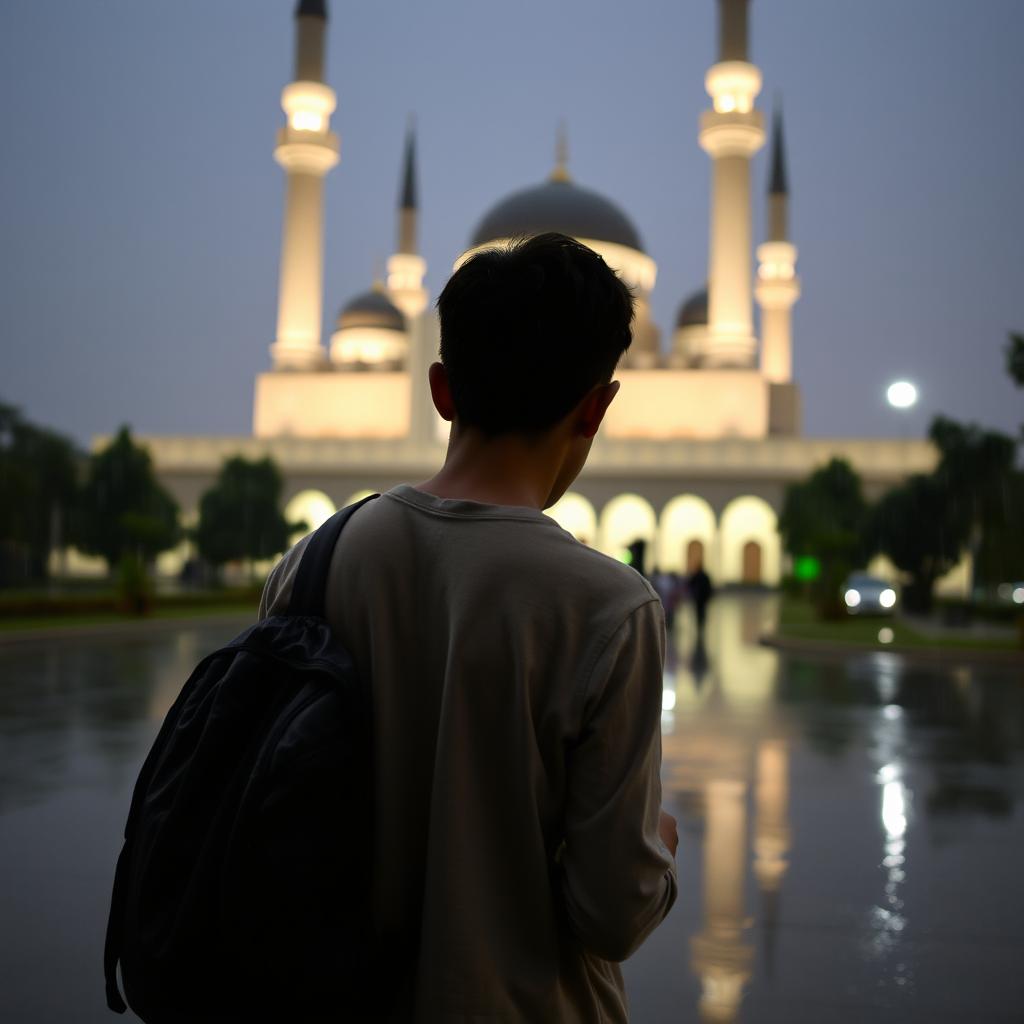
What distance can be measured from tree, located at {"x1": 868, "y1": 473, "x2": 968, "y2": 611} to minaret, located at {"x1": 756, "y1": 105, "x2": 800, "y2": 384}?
27.5 meters

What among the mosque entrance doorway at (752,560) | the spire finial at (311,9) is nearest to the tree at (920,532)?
the mosque entrance doorway at (752,560)

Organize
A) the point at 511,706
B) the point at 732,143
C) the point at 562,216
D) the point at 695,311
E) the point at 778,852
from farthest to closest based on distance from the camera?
the point at 695,311 → the point at 562,216 → the point at 732,143 → the point at 778,852 → the point at 511,706

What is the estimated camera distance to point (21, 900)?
4418 mm

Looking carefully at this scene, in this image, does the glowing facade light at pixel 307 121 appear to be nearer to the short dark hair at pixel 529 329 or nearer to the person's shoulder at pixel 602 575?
the short dark hair at pixel 529 329

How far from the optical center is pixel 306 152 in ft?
158

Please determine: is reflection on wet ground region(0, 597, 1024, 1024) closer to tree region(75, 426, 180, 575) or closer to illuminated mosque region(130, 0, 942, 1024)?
tree region(75, 426, 180, 575)

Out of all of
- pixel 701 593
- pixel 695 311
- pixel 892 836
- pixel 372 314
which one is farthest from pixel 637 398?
pixel 892 836

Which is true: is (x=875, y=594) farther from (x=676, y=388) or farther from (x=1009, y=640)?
(x=676, y=388)

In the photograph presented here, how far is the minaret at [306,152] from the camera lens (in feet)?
156

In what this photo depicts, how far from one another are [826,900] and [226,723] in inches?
141

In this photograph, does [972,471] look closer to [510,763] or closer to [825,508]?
[825,508]

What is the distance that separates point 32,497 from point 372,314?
31.4 metres

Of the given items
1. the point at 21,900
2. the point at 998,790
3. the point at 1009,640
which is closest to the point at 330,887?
the point at 21,900

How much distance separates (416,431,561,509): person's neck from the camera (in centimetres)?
169
